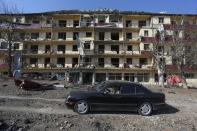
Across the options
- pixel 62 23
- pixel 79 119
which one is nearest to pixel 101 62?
pixel 62 23

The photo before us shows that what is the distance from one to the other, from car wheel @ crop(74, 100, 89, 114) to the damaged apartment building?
54.9m

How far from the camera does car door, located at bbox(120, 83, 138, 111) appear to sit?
2030 cm

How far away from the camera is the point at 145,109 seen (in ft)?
67.7

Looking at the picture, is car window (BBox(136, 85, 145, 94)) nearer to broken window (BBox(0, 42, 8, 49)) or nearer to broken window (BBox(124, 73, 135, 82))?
broken window (BBox(124, 73, 135, 82))

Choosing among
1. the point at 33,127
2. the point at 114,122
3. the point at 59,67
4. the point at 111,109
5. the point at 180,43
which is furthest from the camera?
the point at 59,67

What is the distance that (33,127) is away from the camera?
56.1ft

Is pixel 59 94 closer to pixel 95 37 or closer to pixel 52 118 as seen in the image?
pixel 52 118

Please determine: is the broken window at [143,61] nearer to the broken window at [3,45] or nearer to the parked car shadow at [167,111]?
the broken window at [3,45]

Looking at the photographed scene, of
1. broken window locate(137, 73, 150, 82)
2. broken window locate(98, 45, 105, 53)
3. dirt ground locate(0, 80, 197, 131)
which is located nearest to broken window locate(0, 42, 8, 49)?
broken window locate(98, 45, 105, 53)

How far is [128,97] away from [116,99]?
68 centimetres

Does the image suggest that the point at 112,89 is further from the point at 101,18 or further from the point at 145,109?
the point at 101,18

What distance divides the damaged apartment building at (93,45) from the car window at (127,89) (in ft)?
178

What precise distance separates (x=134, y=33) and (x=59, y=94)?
52582mm

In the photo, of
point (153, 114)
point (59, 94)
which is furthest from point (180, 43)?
point (153, 114)
